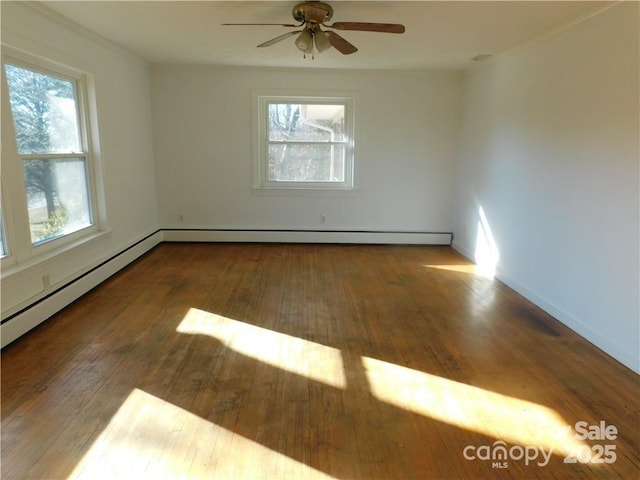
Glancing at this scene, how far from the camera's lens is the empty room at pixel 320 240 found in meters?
2.08

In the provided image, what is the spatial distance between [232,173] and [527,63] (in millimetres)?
3773

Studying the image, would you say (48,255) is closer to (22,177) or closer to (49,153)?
(22,177)

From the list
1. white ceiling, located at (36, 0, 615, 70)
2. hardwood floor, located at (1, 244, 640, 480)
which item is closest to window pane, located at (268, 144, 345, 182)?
white ceiling, located at (36, 0, 615, 70)

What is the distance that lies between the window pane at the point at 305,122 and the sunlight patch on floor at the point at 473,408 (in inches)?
153

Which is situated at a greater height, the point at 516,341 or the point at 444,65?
the point at 444,65

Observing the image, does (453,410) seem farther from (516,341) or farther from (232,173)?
(232,173)

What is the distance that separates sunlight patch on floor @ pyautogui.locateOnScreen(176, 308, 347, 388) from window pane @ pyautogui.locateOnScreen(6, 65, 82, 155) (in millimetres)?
1832

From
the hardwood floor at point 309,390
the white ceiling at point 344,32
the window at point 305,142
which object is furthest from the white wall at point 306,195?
the hardwood floor at point 309,390

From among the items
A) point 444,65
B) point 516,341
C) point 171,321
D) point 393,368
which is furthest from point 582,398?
point 444,65

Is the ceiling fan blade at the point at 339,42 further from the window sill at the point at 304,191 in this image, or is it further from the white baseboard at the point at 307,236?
the white baseboard at the point at 307,236

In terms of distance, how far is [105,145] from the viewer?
4.25m

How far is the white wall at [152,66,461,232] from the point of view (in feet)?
18.2

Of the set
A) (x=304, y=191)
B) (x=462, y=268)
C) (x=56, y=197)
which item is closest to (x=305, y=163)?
(x=304, y=191)

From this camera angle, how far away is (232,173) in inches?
229
